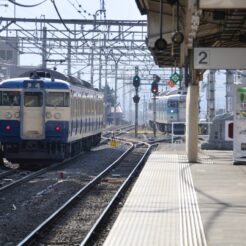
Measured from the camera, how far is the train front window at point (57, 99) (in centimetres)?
2269

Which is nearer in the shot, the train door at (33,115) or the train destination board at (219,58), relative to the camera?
the train destination board at (219,58)

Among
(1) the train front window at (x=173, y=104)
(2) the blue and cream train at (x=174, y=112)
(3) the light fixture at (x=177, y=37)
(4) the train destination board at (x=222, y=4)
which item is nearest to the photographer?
(4) the train destination board at (x=222, y=4)

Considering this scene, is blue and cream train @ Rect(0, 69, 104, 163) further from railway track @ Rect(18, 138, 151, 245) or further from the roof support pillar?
the roof support pillar

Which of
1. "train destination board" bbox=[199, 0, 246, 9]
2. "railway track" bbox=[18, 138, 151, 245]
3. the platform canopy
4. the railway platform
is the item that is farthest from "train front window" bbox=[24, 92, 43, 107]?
"train destination board" bbox=[199, 0, 246, 9]

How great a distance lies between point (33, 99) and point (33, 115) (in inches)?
19.8

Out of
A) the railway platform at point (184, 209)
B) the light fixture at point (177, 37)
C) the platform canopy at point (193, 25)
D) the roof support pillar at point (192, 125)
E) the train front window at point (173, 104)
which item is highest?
the platform canopy at point (193, 25)

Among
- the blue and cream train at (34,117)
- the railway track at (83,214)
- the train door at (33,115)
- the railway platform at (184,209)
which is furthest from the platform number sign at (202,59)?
the train door at (33,115)

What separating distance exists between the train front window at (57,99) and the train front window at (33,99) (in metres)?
0.23

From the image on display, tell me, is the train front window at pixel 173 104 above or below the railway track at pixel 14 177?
above

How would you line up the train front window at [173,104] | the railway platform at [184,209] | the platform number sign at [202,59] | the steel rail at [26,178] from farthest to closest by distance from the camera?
the train front window at [173,104], the platform number sign at [202,59], the steel rail at [26,178], the railway platform at [184,209]

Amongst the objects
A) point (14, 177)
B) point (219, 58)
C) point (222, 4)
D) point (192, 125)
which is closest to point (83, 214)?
point (222, 4)

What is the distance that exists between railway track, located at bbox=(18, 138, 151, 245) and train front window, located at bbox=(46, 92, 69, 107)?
3165 mm

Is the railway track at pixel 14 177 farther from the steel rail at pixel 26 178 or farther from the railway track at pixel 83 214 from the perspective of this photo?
the railway track at pixel 83 214

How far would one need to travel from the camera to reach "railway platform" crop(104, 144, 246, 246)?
346 inches
